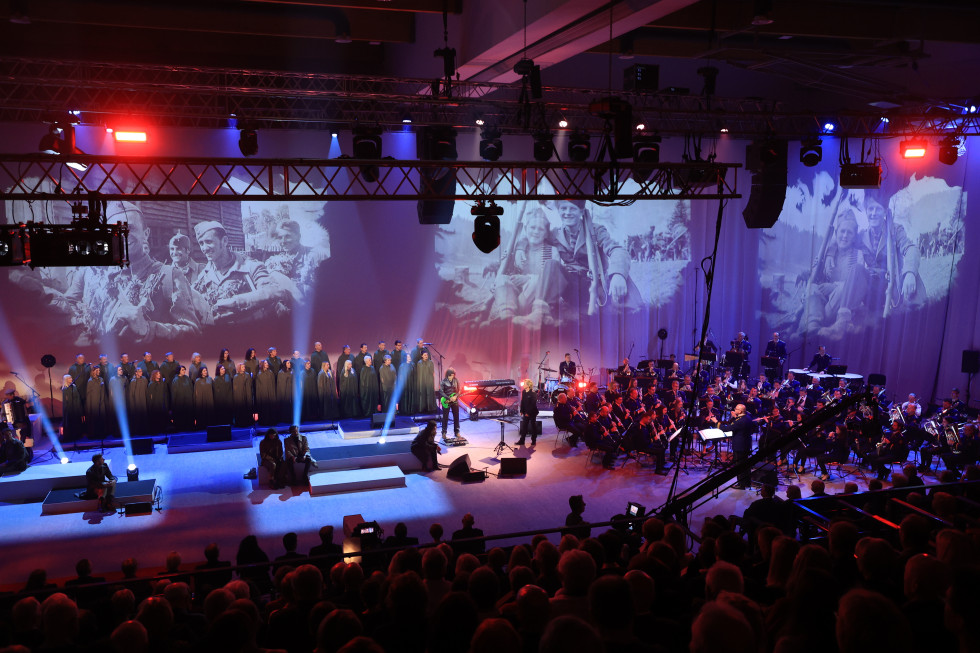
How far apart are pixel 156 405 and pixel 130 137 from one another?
5.90 m

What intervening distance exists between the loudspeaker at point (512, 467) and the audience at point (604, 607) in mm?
6783

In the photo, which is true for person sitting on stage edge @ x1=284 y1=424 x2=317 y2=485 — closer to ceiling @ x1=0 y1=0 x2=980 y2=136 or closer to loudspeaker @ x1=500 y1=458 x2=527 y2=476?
loudspeaker @ x1=500 y1=458 x2=527 y2=476

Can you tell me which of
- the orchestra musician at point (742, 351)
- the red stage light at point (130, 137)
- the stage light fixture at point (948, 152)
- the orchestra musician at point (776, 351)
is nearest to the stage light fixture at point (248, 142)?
the red stage light at point (130, 137)

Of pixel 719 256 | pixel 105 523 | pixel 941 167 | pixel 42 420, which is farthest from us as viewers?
pixel 719 256

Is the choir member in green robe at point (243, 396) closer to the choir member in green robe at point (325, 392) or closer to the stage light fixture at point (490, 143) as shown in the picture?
the choir member in green robe at point (325, 392)

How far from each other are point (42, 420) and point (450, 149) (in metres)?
11.3

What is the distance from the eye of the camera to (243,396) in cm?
1617

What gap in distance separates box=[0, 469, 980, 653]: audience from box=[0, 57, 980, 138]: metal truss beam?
25.7ft

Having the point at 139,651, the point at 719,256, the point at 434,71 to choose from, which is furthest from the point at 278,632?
the point at 719,256

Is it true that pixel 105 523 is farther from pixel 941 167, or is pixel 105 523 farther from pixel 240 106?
pixel 941 167

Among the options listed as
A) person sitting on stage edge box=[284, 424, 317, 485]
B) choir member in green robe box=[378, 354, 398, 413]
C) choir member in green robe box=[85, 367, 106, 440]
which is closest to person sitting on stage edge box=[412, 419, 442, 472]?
person sitting on stage edge box=[284, 424, 317, 485]

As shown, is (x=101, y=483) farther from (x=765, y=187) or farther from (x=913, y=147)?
(x=913, y=147)

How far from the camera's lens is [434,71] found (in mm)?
13375

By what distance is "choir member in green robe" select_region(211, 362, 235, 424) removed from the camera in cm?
1598
